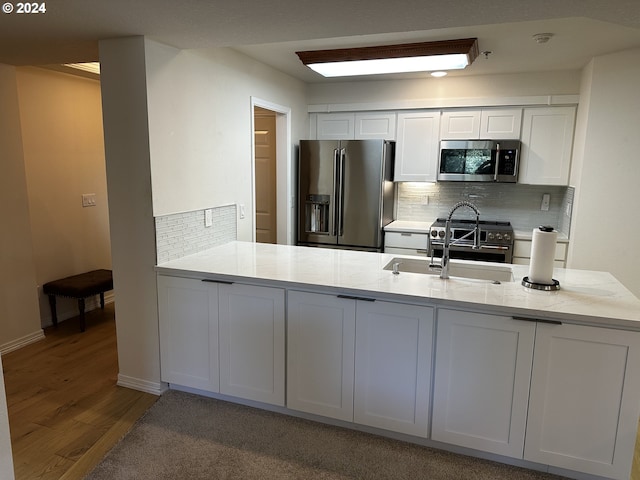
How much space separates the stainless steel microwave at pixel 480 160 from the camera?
4156mm

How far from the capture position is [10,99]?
332 cm

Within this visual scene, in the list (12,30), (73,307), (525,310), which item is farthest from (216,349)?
(73,307)

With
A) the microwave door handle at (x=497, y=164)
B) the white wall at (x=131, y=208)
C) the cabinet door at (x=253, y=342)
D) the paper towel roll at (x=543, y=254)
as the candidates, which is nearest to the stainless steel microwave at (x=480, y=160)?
the microwave door handle at (x=497, y=164)

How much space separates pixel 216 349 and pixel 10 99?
255 cm

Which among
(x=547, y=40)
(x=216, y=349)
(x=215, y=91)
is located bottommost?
(x=216, y=349)

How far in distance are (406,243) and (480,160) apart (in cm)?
108

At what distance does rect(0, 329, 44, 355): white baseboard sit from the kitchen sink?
3.01m

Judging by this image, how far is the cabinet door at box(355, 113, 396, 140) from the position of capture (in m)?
4.57

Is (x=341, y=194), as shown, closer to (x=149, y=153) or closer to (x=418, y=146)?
(x=418, y=146)

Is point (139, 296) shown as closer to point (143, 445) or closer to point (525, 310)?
point (143, 445)

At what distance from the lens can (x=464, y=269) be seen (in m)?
2.73

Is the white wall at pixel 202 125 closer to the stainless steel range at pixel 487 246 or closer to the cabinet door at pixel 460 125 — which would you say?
the cabinet door at pixel 460 125

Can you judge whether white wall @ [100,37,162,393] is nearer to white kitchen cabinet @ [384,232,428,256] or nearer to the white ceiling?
the white ceiling

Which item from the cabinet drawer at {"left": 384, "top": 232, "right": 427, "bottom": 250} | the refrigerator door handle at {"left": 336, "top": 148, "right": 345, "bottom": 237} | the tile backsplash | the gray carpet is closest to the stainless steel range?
the cabinet drawer at {"left": 384, "top": 232, "right": 427, "bottom": 250}
